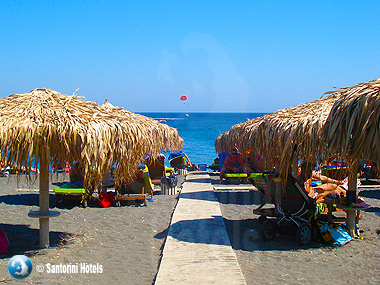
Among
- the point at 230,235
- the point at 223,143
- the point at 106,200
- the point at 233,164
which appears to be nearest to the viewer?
the point at 230,235

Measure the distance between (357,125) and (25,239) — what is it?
4.87 meters

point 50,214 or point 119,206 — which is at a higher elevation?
point 50,214

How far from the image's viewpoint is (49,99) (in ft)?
17.6

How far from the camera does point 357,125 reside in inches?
180

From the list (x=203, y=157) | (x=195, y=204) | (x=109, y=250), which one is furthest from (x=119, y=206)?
(x=203, y=157)

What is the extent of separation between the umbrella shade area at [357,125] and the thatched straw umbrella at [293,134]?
484mm

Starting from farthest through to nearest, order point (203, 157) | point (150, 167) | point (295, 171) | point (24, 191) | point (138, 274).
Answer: point (203, 157), point (150, 167), point (24, 191), point (295, 171), point (138, 274)

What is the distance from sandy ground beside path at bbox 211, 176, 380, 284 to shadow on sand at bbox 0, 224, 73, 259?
258 centimetres

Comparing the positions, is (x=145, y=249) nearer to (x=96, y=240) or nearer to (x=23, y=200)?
(x=96, y=240)

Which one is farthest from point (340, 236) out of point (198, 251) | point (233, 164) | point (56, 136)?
point (233, 164)

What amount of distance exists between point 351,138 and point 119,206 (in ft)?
17.9

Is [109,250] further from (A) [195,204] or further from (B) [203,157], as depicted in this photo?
(B) [203,157]

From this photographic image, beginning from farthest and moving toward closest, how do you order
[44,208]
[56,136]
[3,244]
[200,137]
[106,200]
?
[200,137], [106,200], [44,208], [3,244], [56,136]

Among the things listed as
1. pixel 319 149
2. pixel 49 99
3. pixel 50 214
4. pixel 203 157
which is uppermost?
pixel 49 99
